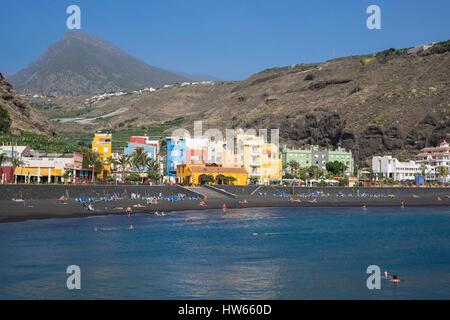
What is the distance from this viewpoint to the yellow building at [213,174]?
94.9 m

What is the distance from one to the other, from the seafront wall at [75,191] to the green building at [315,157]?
46032mm

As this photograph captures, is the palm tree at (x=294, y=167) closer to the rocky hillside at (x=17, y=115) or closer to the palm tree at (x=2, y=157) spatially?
the palm tree at (x=2, y=157)

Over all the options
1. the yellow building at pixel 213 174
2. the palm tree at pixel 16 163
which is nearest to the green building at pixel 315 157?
the yellow building at pixel 213 174

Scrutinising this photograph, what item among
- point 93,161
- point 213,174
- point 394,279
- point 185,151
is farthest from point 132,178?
point 394,279

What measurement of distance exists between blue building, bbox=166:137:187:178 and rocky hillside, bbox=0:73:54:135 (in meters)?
32.1

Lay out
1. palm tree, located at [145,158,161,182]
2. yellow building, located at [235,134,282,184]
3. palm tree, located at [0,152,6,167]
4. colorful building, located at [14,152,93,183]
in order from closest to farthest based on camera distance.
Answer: palm tree, located at [0,152,6,167], colorful building, located at [14,152,93,183], palm tree, located at [145,158,161,182], yellow building, located at [235,134,282,184]

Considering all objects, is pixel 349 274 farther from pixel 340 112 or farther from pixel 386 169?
pixel 340 112

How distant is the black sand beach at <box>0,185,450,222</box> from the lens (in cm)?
6151

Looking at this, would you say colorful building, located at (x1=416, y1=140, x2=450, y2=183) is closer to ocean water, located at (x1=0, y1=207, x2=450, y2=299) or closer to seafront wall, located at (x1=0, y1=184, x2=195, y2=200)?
seafront wall, located at (x1=0, y1=184, x2=195, y2=200)

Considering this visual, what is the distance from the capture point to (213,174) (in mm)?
95562

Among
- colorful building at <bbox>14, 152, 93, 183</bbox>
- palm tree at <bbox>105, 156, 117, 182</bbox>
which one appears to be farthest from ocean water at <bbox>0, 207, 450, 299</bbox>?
palm tree at <bbox>105, 156, 117, 182</bbox>

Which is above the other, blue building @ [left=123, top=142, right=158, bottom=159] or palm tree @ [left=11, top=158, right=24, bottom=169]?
blue building @ [left=123, top=142, right=158, bottom=159]
